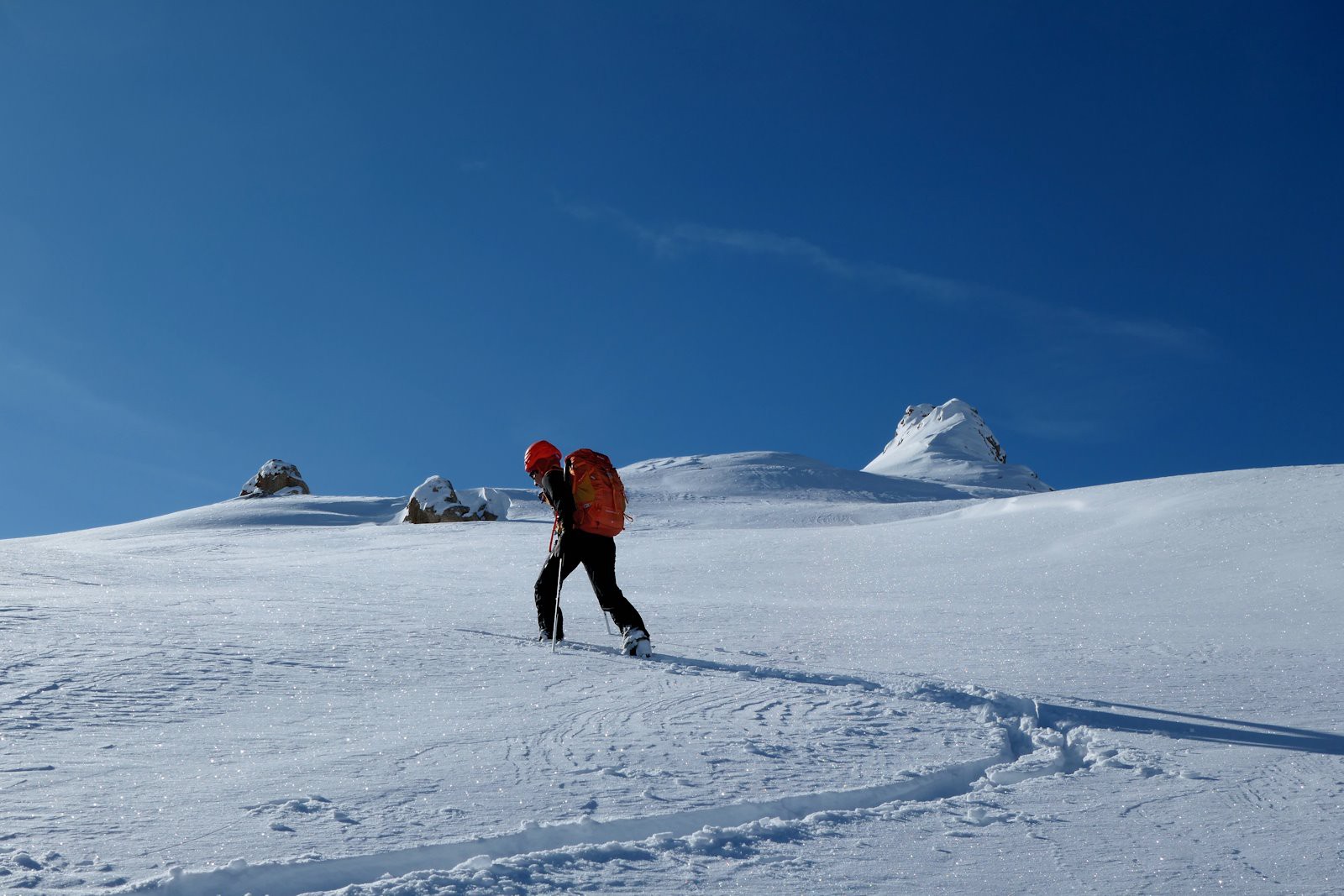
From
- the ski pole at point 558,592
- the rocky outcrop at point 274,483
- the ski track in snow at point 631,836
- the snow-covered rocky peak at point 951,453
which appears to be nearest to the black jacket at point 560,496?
the ski pole at point 558,592

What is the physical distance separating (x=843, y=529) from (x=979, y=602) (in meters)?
8.69

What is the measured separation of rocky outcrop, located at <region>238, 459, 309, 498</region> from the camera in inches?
1772

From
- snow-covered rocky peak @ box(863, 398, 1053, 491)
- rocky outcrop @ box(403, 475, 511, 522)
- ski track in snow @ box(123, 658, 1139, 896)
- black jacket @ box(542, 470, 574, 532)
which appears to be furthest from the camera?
snow-covered rocky peak @ box(863, 398, 1053, 491)

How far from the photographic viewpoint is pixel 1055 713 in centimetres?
441

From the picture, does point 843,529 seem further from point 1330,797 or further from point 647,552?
point 1330,797

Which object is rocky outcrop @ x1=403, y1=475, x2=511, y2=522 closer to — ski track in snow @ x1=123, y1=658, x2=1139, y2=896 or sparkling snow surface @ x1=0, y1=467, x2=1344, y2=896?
sparkling snow surface @ x1=0, y1=467, x2=1344, y2=896

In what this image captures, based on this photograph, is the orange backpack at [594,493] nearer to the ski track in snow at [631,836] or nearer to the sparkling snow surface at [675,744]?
the sparkling snow surface at [675,744]


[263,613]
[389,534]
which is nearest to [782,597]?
[263,613]

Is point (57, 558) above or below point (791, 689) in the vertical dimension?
above

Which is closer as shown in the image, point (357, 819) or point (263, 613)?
point (357, 819)

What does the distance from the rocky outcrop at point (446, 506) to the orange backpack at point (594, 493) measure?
2513 centimetres

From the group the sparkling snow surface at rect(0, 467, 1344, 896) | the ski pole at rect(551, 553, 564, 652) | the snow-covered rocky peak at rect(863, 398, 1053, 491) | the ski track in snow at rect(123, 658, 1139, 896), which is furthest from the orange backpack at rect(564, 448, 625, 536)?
the snow-covered rocky peak at rect(863, 398, 1053, 491)

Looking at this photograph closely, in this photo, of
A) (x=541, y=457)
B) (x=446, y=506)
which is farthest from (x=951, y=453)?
(x=541, y=457)

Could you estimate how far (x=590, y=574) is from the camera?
248 inches
